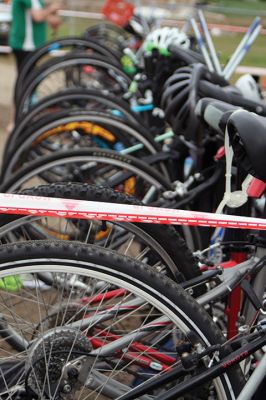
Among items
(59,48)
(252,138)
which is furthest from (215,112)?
(59,48)

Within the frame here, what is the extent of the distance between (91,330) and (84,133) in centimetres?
166

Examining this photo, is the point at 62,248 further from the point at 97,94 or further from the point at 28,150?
the point at 97,94

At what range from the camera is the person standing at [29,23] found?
Result: 5930 millimetres

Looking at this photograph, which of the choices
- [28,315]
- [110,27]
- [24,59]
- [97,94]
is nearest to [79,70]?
[24,59]

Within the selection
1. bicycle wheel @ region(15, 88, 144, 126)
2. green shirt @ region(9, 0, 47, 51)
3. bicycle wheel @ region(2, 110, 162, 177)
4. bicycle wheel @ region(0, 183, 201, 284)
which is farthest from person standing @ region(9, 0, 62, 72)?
bicycle wheel @ region(0, 183, 201, 284)

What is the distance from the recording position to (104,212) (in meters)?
1.73

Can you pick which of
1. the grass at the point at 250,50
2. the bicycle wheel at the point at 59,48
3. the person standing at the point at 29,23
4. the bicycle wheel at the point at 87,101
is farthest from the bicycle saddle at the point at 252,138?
the grass at the point at 250,50

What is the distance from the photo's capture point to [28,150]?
3.57 metres

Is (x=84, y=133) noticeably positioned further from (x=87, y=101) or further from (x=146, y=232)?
(x=146, y=232)

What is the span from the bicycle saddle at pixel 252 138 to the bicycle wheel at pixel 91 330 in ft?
1.35

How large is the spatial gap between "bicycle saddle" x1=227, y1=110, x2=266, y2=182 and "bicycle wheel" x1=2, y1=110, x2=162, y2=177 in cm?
143

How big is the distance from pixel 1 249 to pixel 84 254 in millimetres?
223

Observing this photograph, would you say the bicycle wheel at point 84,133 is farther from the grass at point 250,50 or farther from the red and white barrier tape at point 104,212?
the grass at point 250,50

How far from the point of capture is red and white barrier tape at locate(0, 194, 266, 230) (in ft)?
5.56
